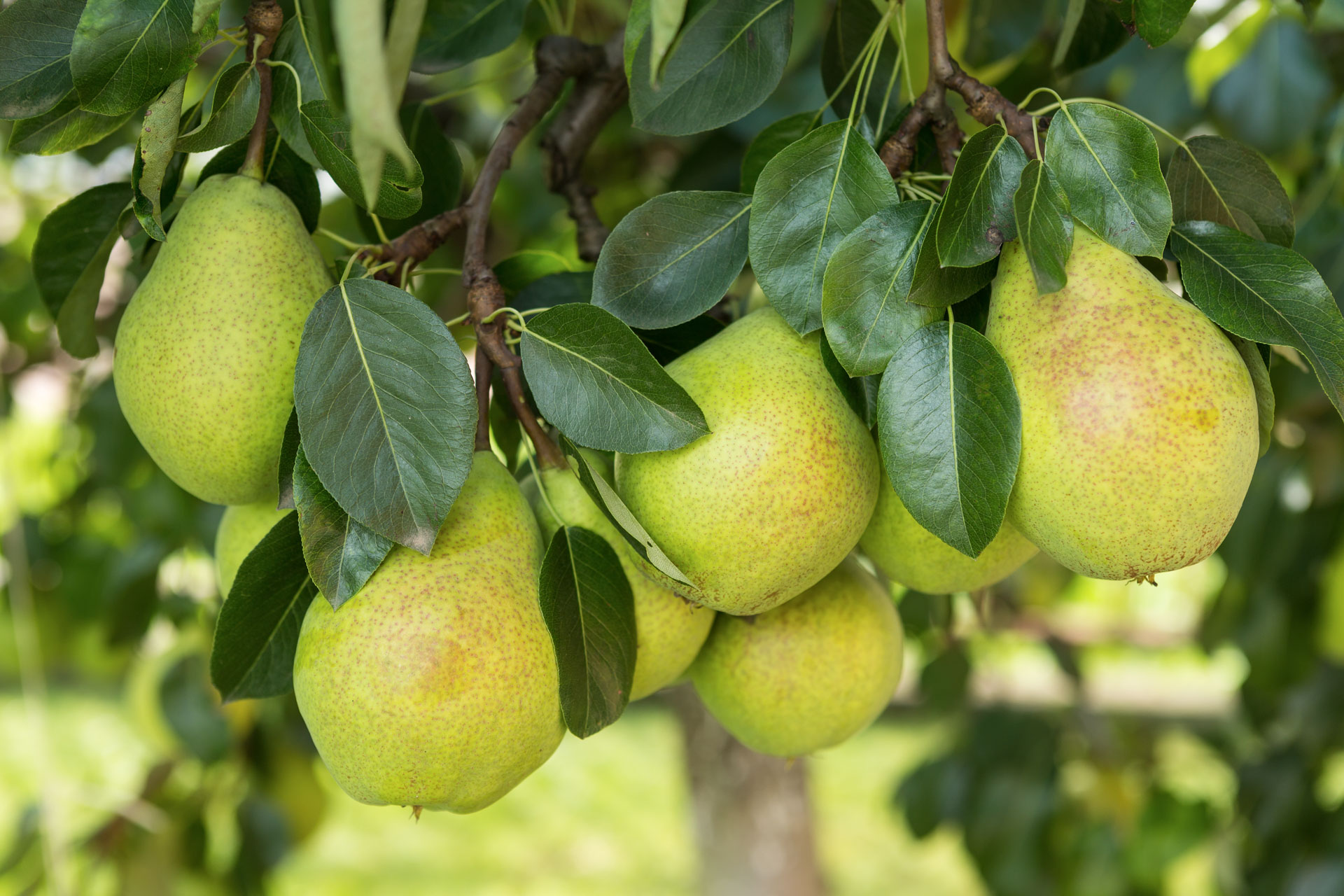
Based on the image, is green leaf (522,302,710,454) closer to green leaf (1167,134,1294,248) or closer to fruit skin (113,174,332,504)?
fruit skin (113,174,332,504)

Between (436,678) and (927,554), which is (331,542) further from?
(927,554)

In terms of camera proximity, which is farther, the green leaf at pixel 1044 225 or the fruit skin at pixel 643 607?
the fruit skin at pixel 643 607

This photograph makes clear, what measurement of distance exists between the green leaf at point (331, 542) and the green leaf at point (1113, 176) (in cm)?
45

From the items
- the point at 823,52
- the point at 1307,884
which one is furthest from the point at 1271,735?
the point at 823,52

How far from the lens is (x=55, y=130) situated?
0.68 m

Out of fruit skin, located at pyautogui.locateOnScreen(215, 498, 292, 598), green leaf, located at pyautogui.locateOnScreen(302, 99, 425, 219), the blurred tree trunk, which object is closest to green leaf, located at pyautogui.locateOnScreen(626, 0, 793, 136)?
green leaf, located at pyautogui.locateOnScreen(302, 99, 425, 219)

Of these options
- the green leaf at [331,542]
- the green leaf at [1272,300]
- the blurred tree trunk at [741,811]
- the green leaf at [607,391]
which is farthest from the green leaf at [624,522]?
the blurred tree trunk at [741,811]

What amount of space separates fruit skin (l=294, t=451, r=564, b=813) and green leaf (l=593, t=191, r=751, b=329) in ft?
0.55

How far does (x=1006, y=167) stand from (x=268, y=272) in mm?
461

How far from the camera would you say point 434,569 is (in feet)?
2.03

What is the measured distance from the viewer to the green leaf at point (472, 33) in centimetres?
87

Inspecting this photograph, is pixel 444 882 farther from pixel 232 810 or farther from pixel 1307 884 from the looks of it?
pixel 1307 884

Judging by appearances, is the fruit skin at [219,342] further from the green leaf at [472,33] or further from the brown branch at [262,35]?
the green leaf at [472,33]

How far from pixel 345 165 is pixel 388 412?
0.49 ft
